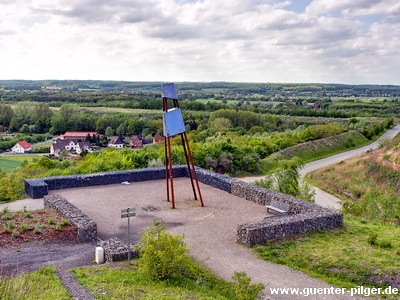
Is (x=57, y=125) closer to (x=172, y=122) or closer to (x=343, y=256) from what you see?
(x=172, y=122)

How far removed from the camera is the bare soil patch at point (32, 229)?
11.9m

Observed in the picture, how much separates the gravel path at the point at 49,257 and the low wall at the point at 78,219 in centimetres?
35

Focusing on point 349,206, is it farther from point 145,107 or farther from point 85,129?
point 145,107

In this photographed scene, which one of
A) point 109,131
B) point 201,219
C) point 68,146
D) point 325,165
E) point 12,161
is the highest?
point 201,219

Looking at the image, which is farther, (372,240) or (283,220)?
(283,220)

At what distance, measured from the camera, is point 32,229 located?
12.6 m

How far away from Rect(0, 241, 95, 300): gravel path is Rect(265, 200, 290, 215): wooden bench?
6751 millimetres

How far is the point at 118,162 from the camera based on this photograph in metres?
24.1

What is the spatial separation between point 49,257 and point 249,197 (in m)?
8.93

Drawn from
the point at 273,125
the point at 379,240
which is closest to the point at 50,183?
the point at 379,240

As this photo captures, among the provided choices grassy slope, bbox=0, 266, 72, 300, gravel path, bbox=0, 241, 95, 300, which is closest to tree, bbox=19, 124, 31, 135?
gravel path, bbox=0, 241, 95, 300

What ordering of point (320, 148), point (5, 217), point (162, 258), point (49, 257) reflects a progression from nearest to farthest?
point (162, 258), point (49, 257), point (5, 217), point (320, 148)

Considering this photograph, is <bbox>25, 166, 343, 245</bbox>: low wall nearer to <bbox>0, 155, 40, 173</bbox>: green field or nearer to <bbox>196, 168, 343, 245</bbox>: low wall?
<bbox>196, 168, 343, 245</bbox>: low wall

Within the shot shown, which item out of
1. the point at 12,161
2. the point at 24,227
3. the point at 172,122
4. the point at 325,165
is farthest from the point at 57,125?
the point at 24,227
